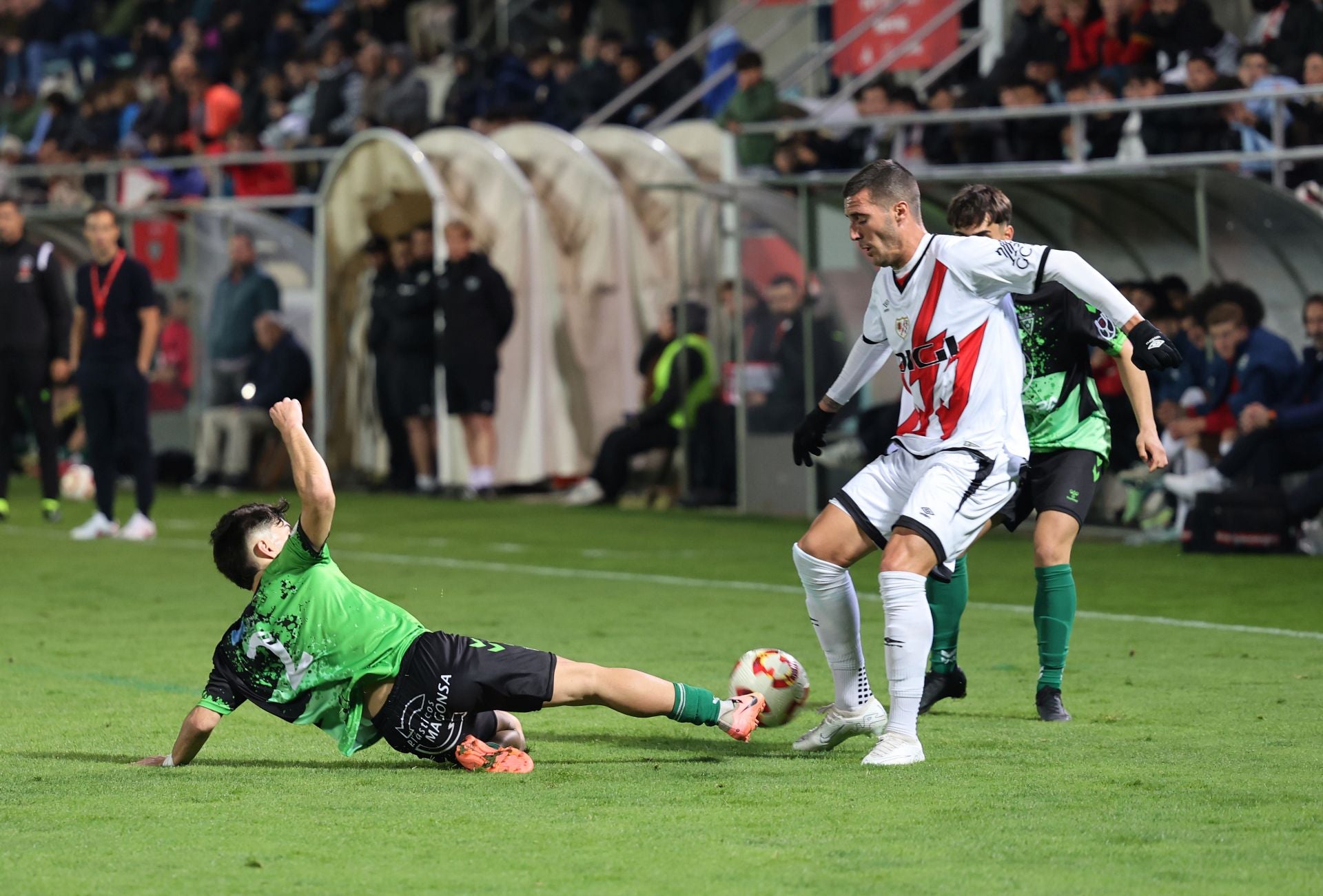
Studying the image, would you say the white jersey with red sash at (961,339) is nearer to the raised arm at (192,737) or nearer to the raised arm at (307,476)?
the raised arm at (307,476)

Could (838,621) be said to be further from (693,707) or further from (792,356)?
(792,356)

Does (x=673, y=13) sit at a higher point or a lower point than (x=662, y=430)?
higher

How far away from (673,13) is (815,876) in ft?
59.5

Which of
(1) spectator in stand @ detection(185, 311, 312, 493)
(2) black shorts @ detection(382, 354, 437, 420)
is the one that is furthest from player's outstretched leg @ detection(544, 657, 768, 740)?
(1) spectator in stand @ detection(185, 311, 312, 493)

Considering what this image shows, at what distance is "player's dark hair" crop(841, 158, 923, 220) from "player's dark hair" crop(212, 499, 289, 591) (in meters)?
2.10

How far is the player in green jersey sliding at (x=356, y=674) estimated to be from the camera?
6.11 meters

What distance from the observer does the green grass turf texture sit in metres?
4.85

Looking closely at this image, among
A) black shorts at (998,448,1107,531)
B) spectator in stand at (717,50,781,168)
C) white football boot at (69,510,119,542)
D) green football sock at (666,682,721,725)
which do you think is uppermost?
spectator in stand at (717,50,781,168)

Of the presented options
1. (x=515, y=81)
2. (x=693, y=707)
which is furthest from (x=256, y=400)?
(x=693, y=707)

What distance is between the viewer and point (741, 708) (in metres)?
6.45

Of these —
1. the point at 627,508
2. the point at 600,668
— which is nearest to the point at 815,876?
the point at 600,668

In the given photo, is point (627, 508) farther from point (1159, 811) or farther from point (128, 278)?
point (1159, 811)

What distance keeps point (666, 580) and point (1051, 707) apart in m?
5.18

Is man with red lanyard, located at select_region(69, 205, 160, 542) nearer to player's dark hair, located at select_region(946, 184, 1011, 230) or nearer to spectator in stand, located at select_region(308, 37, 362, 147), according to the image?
player's dark hair, located at select_region(946, 184, 1011, 230)
